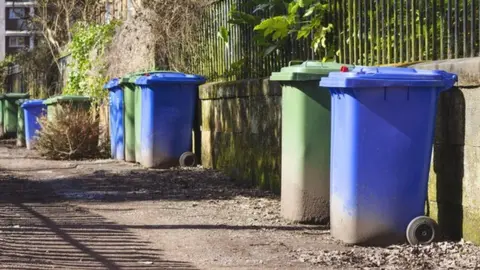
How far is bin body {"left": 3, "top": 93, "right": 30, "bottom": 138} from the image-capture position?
2537 cm

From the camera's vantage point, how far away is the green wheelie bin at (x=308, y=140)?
7.91 meters

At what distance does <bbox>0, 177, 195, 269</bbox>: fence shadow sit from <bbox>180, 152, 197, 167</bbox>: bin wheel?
373cm

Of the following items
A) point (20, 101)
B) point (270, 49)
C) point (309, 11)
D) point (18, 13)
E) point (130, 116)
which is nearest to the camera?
point (309, 11)

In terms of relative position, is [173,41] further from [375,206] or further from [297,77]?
[375,206]

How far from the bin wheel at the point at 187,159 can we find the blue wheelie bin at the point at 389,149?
676cm

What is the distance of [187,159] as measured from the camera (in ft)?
44.3

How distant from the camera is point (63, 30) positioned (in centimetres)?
2892

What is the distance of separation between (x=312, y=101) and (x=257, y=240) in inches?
48.5

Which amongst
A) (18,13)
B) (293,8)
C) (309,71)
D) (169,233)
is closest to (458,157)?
(309,71)

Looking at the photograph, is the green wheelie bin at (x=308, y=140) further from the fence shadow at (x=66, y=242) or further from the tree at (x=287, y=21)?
the tree at (x=287, y=21)

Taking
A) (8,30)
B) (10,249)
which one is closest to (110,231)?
(10,249)

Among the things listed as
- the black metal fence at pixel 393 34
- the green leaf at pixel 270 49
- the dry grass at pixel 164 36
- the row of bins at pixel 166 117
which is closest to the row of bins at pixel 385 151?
the black metal fence at pixel 393 34

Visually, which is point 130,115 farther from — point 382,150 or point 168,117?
point 382,150

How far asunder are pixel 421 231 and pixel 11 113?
20.2 meters
